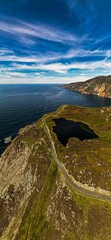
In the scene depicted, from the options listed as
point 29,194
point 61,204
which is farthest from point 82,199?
point 29,194

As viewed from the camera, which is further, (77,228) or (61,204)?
(61,204)

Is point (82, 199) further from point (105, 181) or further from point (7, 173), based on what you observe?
point (7, 173)

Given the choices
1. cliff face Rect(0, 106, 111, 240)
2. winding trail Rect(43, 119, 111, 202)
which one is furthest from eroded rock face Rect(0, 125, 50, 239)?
winding trail Rect(43, 119, 111, 202)

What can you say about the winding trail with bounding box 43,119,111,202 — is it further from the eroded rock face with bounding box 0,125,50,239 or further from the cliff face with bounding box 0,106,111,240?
the eroded rock face with bounding box 0,125,50,239

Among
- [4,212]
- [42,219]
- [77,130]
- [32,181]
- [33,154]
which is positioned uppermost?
[77,130]

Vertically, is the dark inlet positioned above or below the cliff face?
above
